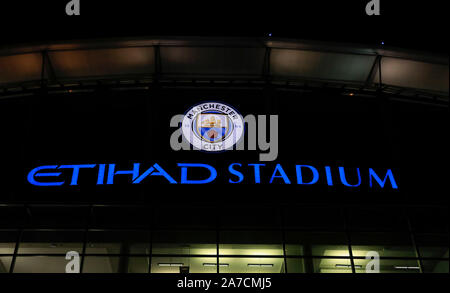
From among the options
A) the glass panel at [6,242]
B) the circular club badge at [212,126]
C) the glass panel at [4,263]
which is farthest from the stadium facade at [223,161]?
the circular club badge at [212,126]

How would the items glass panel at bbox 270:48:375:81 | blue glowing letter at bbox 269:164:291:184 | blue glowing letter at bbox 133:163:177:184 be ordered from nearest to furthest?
blue glowing letter at bbox 133:163:177:184 < blue glowing letter at bbox 269:164:291:184 < glass panel at bbox 270:48:375:81

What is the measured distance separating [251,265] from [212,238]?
58.3 inches

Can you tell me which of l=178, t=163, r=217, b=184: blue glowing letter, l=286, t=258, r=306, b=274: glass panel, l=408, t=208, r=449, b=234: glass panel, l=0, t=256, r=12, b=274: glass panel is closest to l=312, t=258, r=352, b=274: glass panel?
l=286, t=258, r=306, b=274: glass panel

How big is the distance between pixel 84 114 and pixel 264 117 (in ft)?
21.4

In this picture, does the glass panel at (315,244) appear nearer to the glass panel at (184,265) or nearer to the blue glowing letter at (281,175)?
the blue glowing letter at (281,175)

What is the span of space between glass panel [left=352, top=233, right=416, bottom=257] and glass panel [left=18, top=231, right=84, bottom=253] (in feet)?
28.4

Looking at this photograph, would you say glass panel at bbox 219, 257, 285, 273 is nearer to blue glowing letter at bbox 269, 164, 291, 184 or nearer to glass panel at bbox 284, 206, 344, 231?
glass panel at bbox 284, 206, 344, 231

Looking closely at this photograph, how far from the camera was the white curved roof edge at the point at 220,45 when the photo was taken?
716 inches

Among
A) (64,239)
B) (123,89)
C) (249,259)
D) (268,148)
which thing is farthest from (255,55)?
(64,239)

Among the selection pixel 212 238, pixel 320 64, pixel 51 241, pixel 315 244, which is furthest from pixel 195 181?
pixel 320 64

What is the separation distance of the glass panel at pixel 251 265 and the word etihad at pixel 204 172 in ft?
8.07

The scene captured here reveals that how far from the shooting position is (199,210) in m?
16.0

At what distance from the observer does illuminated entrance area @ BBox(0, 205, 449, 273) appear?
15562 mm

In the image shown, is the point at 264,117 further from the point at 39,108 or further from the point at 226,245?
the point at 39,108
